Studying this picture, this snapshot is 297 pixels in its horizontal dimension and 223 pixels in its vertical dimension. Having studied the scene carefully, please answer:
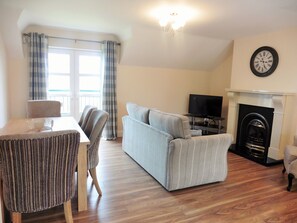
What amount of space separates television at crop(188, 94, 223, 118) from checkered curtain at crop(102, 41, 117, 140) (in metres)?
2.12

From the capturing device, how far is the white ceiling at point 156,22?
119 inches

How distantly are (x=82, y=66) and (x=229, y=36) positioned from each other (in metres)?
3.43

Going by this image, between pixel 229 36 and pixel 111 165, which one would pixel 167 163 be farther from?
pixel 229 36

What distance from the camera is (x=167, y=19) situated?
335 cm

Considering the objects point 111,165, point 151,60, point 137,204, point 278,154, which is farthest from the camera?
point 151,60

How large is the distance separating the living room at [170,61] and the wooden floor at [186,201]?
1645 mm

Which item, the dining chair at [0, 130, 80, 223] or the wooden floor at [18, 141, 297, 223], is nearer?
the dining chair at [0, 130, 80, 223]

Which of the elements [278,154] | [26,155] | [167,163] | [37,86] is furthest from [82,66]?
[278,154]

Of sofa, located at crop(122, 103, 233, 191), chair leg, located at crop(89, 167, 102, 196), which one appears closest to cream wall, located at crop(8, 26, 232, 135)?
sofa, located at crop(122, 103, 233, 191)

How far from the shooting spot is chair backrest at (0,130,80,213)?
147 cm

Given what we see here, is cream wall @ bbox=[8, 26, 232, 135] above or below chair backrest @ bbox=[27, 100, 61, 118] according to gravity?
above

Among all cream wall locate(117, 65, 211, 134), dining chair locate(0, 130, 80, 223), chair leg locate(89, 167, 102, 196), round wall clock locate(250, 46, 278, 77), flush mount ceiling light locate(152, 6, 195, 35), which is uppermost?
flush mount ceiling light locate(152, 6, 195, 35)

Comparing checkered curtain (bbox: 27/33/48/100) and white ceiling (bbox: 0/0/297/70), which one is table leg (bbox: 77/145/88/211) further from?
checkered curtain (bbox: 27/33/48/100)

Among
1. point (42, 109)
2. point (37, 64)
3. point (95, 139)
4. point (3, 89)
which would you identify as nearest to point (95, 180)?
point (95, 139)
